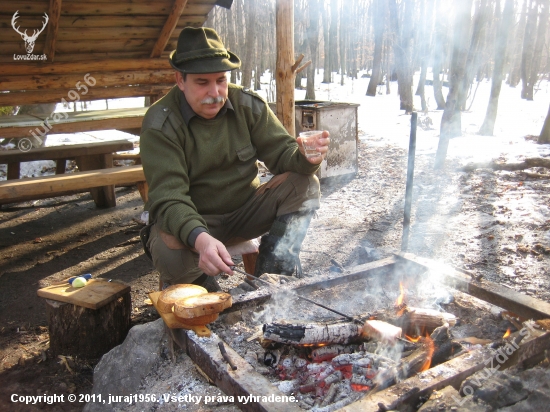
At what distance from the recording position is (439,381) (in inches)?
69.4

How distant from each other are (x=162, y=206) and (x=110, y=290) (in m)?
0.65

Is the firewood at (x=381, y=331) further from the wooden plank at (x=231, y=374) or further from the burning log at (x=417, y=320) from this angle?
the wooden plank at (x=231, y=374)

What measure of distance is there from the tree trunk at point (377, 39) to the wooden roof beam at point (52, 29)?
15271mm

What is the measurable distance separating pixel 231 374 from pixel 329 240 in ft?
9.62

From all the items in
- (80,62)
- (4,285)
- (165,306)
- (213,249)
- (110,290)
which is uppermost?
(80,62)

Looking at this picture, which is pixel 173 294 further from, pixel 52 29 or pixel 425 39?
pixel 425 39

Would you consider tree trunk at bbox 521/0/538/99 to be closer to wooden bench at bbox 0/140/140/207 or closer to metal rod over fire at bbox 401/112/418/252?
metal rod over fire at bbox 401/112/418/252

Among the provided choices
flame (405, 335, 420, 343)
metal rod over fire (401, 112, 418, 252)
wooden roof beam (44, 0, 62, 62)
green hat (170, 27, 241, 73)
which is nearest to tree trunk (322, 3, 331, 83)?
wooden roof beam (44, 0, 62, 62)

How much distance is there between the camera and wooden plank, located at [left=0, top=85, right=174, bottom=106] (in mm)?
5355

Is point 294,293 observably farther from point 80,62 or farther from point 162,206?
point 80,62

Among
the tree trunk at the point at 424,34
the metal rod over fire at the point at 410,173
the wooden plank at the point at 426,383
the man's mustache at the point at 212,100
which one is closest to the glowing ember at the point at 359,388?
the wooden plank at the point at 426,383

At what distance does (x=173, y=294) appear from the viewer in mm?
2307

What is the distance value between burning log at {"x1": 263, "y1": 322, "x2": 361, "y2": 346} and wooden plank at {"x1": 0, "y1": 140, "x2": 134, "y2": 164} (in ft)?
13.7

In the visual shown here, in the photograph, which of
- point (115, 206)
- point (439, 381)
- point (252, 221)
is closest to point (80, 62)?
point (115, 206)
